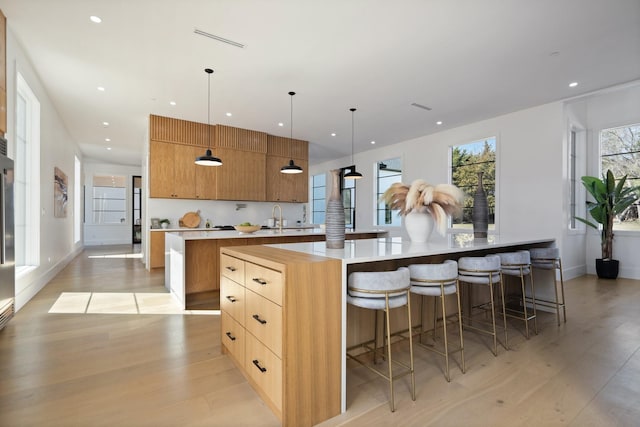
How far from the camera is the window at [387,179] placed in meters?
7.97

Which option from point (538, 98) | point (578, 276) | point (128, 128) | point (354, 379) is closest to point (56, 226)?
point (128, 128)

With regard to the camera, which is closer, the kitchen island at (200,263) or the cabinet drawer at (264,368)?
the cabinet drawer at (264,368)

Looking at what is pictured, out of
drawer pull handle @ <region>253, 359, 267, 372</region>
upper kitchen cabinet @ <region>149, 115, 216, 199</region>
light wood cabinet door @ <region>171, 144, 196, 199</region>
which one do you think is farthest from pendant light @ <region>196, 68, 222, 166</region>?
drawer pull handle @ <region>253, 359, 267, 372</region>

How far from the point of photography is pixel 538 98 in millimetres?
4863

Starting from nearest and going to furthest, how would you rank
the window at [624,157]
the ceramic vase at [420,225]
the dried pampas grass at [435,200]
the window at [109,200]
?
the dried pampas grass at [435,200] < the ceramic vase at [420,225] < the window at [624,157] < the window at [109,200]

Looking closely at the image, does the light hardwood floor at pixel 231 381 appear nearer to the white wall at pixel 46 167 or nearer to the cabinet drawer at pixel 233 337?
the cabinet drawer at pixel 233 337

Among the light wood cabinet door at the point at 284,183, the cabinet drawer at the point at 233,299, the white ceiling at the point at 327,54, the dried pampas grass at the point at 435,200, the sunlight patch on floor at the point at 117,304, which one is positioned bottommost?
the sunlight patch on floor at the point at 117,304

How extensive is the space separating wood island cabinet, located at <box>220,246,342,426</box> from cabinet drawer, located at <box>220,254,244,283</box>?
8.7 inches

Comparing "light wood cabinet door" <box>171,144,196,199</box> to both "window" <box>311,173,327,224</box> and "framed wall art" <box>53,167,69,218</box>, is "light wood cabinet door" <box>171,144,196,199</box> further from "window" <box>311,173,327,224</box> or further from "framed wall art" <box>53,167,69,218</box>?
"window" <box>311,173,327,224</box>

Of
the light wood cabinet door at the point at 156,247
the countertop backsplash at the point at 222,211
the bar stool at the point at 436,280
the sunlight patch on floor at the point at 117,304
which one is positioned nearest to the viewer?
the bar stool at the point at 436,280

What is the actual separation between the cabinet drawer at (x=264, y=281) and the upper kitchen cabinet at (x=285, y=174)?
5.39 meters

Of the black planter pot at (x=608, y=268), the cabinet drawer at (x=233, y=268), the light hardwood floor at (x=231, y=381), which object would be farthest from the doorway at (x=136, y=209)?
the black planter pot at (x=608, y=268)

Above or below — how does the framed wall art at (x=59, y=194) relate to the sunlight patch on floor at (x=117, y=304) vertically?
above

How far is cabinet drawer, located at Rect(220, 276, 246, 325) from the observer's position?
2.07 metres
